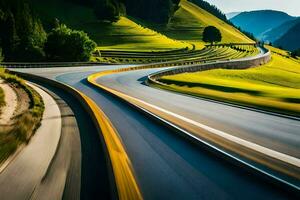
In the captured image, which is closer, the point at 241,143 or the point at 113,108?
the point at 241,143

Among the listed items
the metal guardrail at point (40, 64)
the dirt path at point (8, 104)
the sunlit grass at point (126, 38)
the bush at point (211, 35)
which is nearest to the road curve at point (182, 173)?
the dirt path at point (8, 104)

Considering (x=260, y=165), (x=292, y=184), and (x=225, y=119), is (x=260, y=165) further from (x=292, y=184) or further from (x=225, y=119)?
(x=225, y=119)

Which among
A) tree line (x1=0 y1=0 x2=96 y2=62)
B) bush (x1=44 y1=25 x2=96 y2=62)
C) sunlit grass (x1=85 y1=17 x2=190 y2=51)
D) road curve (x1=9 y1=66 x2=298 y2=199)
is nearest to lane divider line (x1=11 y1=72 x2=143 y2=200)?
road curve (x1=9 y1=66 x2=298 y2=199)

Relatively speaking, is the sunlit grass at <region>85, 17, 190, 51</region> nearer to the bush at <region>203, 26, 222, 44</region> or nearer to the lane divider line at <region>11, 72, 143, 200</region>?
the bush at <region>203, 26, 222, 44</region>

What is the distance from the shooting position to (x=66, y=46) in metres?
81.2

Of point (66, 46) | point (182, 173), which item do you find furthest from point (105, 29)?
point (182, 173)

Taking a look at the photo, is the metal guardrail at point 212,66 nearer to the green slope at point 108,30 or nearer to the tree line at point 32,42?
the tree line at point 32,42

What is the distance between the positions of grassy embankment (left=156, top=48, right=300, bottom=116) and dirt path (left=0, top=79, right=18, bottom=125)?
39.8 feet

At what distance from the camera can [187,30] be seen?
7712 inches

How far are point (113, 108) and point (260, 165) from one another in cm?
1348

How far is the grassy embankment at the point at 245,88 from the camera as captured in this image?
74.5 feet

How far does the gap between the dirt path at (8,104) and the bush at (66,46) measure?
122 feet

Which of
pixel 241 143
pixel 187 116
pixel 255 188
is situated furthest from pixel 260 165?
pixel 187 116

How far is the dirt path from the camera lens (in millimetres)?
25487
